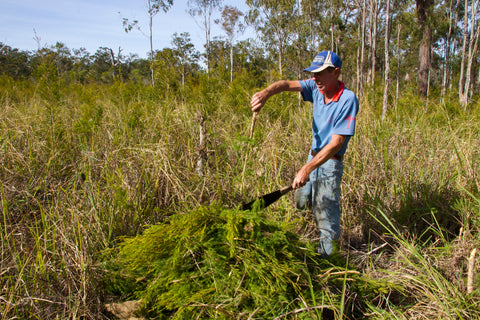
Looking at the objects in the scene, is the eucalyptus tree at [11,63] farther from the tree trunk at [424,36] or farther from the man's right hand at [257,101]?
the tree trunk at [424,36]

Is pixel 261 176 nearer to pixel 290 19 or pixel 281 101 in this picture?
pixel 281 101

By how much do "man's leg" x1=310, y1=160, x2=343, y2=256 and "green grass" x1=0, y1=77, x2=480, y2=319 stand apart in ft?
0.51

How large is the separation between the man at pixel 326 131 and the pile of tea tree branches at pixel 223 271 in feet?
1.67

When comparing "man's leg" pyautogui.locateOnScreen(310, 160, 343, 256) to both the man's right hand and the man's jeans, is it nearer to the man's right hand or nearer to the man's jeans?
the man's jeans

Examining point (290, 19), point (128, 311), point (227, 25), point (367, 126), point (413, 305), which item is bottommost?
point (413, 305)

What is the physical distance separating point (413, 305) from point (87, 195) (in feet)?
7.98

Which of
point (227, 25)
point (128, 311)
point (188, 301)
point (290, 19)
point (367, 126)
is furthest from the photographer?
point (227, 25)

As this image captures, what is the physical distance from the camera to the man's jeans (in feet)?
7.37

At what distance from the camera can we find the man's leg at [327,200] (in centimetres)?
225

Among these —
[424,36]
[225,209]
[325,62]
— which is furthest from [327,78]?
[424,36]

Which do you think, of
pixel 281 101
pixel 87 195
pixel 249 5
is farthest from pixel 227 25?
pixel 87 195

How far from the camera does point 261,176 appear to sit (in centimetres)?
303

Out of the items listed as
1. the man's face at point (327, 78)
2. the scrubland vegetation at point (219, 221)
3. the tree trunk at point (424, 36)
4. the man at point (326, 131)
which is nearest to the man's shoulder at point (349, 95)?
the man at point (326, 131)

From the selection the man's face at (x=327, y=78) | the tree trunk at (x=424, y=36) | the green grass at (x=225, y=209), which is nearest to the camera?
the green grass at (x=225, y=209)
